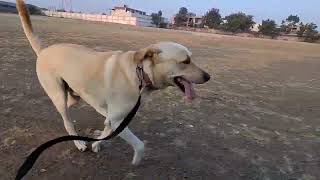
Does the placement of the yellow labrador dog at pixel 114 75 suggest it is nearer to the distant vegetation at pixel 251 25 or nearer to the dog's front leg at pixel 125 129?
the dog's front leg at pixel 125 129

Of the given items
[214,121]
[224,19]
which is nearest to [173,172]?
[214,121]

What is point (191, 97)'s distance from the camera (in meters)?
3.54

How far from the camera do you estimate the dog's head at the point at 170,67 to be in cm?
350

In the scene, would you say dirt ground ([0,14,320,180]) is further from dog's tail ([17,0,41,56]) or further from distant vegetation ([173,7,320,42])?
distant vegetation ([173,7,320,42])

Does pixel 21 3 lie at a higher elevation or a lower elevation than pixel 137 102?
higher

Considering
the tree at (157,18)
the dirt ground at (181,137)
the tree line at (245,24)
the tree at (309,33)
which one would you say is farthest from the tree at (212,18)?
the dirt ground at (181,137)

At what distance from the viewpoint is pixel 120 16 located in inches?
3885

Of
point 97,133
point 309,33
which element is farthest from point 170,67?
point 309,33

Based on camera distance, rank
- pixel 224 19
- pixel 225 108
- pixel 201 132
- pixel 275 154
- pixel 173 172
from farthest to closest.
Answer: pixel 224 19, pixel 225 108, pixel 201 132, pixel 275 154, pixel 173 172

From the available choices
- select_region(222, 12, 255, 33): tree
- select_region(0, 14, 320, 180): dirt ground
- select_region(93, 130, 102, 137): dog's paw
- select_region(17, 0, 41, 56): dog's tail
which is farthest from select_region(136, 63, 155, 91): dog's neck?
select_region(222, 12, 255, 33): tree

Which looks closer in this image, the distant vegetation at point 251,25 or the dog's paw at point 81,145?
the dog's paw at point 81,145

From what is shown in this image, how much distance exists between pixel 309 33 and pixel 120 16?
46662mm

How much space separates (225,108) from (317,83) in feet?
17.5

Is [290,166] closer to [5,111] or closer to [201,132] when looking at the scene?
[201,132]
